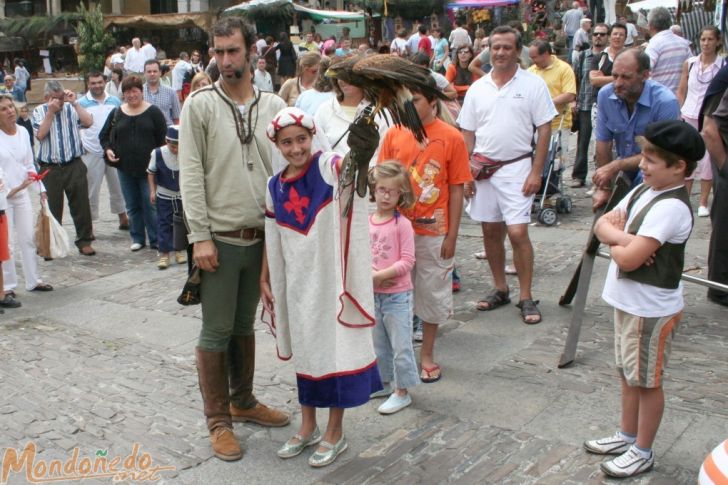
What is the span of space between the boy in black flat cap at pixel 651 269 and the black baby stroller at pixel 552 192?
5136 mm

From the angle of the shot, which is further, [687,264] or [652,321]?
[687,264]

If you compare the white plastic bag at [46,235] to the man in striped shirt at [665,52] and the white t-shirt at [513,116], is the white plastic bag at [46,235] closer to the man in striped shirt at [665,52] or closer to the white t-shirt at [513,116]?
the white t-shirt at [513,116]

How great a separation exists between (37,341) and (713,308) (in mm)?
5378

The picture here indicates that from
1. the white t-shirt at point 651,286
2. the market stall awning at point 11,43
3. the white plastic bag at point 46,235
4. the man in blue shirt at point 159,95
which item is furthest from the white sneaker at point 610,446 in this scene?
the market stall awning at point 11,43

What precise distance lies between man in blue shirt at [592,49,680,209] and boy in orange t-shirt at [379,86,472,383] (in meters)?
0.89

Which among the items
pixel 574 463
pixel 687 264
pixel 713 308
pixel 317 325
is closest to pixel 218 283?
pixel 317 325

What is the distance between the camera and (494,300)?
6.43m

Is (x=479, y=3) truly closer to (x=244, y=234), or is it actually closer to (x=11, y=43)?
(x=11, y=43)

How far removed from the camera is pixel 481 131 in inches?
245

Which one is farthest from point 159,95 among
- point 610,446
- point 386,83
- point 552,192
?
point 610,446

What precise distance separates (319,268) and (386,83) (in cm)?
97

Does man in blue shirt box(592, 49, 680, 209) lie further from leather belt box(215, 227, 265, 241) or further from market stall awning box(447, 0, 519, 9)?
market stall awning box(447, 0, 519, 9)

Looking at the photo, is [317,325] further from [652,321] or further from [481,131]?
[481,131]

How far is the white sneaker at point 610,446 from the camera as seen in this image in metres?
3.97
